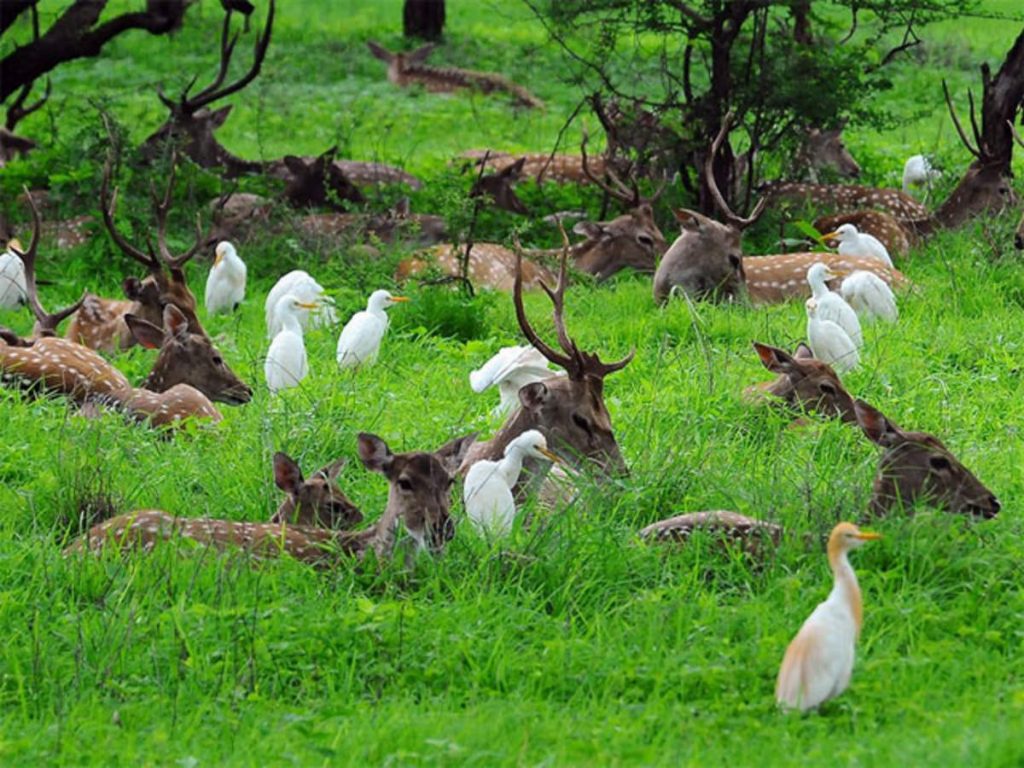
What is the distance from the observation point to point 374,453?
19.7 feet

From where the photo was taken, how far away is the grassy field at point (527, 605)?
481cm

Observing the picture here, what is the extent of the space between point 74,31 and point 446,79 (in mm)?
8239

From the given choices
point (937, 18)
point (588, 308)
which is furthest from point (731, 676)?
point (937, 18)

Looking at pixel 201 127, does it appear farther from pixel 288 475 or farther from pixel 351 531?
pixel 351 531

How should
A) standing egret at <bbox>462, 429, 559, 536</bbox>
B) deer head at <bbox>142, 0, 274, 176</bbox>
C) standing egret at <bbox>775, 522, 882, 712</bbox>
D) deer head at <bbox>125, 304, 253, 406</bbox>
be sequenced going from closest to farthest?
standing egret at <bbox>775, 522, 882, 712</bbox> → standing egret at <bbox>462, 429, 559, 536</bbox> → deer head at <bbox>125, 304, 253, 406</bbox> → deer head at <bbox>142, 0, 274, 176</bbox>

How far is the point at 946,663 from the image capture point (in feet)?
17.1

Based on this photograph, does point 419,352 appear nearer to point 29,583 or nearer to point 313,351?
point 313,351

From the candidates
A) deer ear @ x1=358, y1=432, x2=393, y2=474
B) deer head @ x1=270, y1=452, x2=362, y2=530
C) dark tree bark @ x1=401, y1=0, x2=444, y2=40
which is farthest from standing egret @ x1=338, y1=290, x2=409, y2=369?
dark tree bark @ x1=401, y1=0, x2=444, y2=40

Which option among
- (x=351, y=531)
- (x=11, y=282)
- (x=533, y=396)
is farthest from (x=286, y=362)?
(x=11, y=282)

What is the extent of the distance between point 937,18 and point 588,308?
3586 millimetres

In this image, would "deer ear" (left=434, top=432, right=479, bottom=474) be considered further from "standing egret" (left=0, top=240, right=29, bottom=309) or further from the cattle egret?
"standing egret" (left=0, top=240, right=29, bottom=309)

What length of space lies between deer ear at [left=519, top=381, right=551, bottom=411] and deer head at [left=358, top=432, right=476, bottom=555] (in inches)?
39.4

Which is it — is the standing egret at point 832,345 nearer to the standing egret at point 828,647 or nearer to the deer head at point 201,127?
the standing egret at point 828,647

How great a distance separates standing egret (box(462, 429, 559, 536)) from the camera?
615 centimetres
